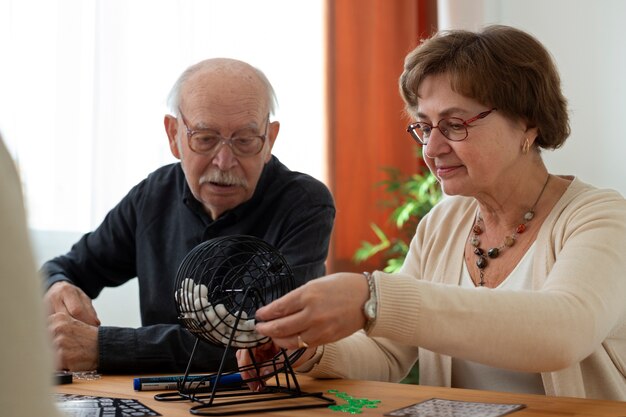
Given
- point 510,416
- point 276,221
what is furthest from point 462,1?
point 510,416

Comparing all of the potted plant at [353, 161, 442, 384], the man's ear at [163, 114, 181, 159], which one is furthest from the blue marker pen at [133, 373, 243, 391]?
the potted plant at [353, 161, 442, 384]

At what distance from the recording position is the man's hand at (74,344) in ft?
5.78

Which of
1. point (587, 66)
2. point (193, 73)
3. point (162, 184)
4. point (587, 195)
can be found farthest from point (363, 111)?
point (587, 195)

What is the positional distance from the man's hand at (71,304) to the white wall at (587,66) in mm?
2634

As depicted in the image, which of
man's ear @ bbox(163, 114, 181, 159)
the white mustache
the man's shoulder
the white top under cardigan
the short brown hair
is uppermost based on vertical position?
the short brown hair

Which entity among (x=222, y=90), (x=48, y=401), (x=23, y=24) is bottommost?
(x=48, y=401)

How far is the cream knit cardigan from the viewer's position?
1336 millimetres

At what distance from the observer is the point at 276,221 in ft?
7.09

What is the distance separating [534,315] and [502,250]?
54 cm

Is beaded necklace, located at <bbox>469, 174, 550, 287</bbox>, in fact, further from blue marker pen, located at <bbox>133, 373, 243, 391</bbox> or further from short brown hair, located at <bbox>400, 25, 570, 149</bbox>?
blue marker pen, located at <bbox>133, 373, 243, 391</bbox>

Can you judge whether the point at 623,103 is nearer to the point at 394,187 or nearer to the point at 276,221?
the point at 394,187

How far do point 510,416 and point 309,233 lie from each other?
3.12 feet

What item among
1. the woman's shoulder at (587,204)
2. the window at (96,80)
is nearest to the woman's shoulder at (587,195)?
the woman's shoulder at (587,204)

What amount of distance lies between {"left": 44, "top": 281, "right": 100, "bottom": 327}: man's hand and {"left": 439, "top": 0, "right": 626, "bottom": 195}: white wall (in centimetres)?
263
